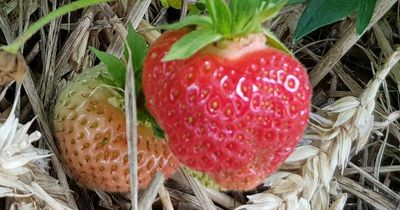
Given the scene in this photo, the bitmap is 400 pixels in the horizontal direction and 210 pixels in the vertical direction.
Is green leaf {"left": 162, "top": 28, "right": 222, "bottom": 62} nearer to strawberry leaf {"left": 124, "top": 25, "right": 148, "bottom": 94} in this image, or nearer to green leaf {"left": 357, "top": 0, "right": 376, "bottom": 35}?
strawberry leaf {"left": 124, "top": 25, "right": 148, "bottom": 94}

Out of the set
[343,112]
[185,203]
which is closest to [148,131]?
[185,203]

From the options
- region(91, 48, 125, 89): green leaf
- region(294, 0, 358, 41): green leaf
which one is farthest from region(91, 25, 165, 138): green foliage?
region(294, 0, 358, 41): green leaf

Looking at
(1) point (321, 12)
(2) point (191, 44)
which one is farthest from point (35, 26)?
(1) point (321, 12)

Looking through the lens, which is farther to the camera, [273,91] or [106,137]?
[106,137]

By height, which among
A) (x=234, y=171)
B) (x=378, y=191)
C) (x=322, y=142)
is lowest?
(x=378, y=191)

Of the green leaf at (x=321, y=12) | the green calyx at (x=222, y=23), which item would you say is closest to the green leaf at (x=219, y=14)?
the green calyx at (x=222, y=23)

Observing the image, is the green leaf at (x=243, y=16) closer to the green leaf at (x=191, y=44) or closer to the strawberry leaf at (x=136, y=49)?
the green leaf at (x=191, y=44)

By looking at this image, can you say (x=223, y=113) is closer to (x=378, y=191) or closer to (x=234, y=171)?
(x=234, y=171)
